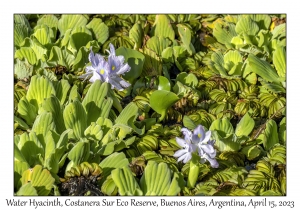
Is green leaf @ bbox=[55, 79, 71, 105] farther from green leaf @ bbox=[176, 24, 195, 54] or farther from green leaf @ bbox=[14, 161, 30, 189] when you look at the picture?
green leaf @ bbox=[176, 24, 195, 54]

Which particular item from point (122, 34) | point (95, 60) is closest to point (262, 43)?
point (122, 34)

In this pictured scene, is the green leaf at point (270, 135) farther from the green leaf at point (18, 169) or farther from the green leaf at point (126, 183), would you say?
the green leaf at point (18, 169)

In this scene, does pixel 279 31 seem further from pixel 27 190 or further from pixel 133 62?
pixel 27 190

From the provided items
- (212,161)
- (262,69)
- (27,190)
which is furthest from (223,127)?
(27,190)

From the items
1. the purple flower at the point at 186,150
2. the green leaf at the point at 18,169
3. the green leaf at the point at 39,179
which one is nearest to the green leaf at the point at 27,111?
the green leaf at the point at 18,169
